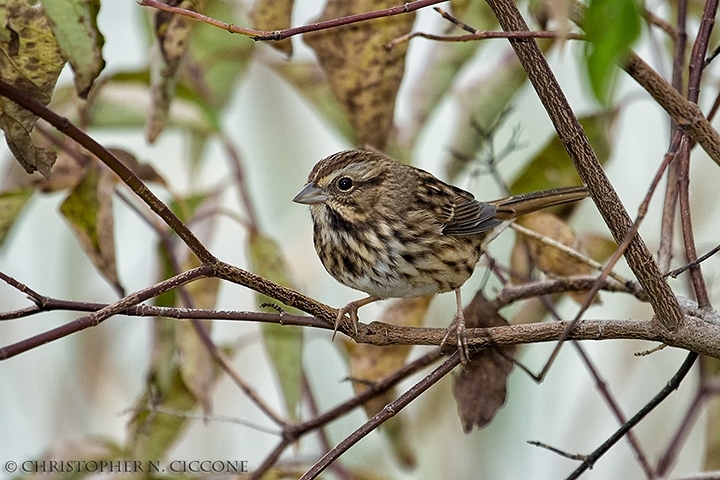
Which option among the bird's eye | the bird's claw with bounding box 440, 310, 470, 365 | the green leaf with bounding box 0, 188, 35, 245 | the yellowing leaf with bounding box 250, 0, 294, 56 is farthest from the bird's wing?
the green leaf with bounding box 0, 188, 35, 245

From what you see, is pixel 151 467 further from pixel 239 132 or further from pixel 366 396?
pixel 239 132

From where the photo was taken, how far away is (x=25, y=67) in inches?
61.8

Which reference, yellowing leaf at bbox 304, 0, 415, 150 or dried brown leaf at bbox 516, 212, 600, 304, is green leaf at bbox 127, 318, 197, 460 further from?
dried brown leaf at bbox 516, 212, 600, 304

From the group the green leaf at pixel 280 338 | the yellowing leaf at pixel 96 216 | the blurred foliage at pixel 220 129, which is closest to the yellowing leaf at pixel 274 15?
the blurred foliage at pixel 220 129

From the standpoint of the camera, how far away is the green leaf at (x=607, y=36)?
3.05 ft

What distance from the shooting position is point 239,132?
4.74 meters

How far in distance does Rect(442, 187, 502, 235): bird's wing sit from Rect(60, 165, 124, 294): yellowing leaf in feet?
3.22

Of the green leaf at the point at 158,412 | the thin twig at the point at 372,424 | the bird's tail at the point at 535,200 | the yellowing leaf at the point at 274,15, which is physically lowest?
the thin twig at the point at 372,424

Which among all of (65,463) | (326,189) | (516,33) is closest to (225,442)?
(65,463)

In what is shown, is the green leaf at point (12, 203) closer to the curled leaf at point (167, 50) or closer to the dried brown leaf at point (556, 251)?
the curled leaf at point (167, 50)

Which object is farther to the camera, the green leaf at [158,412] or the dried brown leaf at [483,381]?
the green leaf at [158,412]

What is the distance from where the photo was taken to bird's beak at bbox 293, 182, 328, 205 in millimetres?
2596

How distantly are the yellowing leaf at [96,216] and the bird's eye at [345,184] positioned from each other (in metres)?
0.72

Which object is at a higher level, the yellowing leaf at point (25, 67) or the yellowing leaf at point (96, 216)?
the yellowing leaf at point (96, 216)
